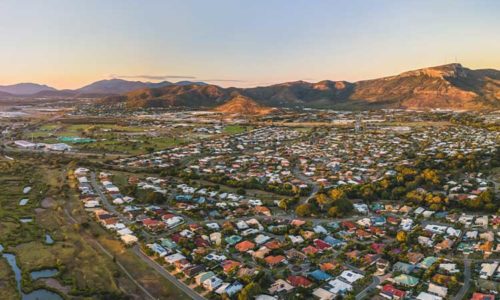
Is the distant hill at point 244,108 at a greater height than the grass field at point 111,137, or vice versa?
the distant hill at point 244,108

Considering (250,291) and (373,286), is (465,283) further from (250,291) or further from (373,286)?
(250,291)

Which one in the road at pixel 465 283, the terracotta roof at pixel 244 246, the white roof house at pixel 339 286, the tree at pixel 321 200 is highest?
the tree at pixel 321 200

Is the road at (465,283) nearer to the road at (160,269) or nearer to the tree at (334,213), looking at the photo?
the tree at (334,213)

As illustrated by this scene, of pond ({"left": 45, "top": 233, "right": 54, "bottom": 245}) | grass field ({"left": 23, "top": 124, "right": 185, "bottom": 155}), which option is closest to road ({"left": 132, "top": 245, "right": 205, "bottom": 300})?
pond ({"left": 45, "top": 233, "right": 54, "bottom": 245})

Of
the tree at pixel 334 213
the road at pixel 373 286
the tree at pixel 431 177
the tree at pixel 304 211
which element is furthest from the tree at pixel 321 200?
the tree at pixel 431 177

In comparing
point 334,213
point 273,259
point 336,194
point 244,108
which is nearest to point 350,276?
point 273,259

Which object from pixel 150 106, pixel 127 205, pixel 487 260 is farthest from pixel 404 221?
pixel 150 106

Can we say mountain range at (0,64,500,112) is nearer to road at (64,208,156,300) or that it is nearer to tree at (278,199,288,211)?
tree at (278,199,288,211)
